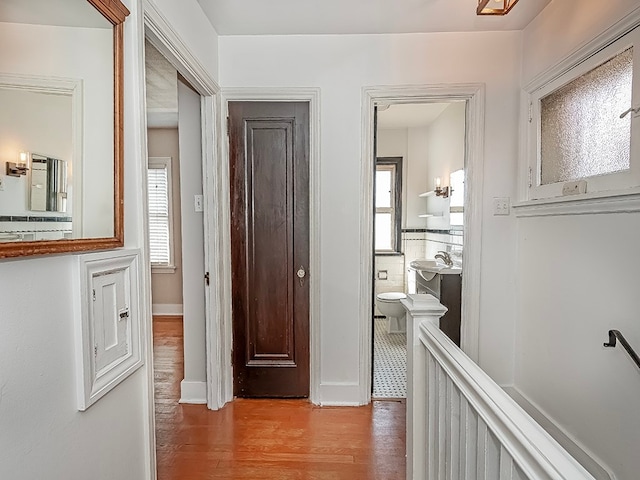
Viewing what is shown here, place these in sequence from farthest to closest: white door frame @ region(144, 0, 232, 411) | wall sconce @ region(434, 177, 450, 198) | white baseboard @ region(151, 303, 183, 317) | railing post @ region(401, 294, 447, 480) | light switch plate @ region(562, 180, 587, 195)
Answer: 1. white baseboard @ region(151, 303, 183, 317)
2. wall sconce @ region(434, 177, 450, 198)
3. white door frame @ region(144, 0, 232, 411)
4. light switch plate @ region(562, 180, 587, 195)
5. railing post @ region(401, 294, 447, 480)

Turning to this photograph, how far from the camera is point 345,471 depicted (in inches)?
72.4

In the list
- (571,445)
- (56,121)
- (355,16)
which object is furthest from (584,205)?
(56,121)

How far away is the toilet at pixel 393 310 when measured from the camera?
397 centimetres

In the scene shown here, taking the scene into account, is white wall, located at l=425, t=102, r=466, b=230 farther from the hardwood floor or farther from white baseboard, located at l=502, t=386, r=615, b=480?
the hardwood floor

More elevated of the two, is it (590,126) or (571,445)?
(590,126)

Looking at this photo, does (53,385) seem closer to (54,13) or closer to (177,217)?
(54,13)

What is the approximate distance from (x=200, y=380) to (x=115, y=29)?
7.11 ft

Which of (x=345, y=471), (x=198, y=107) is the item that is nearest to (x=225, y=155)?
(x=198, y=107)

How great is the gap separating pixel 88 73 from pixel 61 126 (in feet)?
0.79

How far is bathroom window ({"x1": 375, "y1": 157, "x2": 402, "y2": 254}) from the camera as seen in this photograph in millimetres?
4660

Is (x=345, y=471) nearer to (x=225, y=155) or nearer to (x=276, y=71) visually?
(x=225, y=155)

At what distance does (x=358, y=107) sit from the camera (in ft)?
7.86

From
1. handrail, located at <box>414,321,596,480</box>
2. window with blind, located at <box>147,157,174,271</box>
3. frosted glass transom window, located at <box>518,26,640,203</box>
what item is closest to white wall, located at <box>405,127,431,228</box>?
frosted glass transom window, located at <box>518,26,640,203</box>

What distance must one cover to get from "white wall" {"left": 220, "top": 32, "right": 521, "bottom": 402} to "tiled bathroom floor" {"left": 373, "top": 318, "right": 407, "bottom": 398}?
0.36 m
